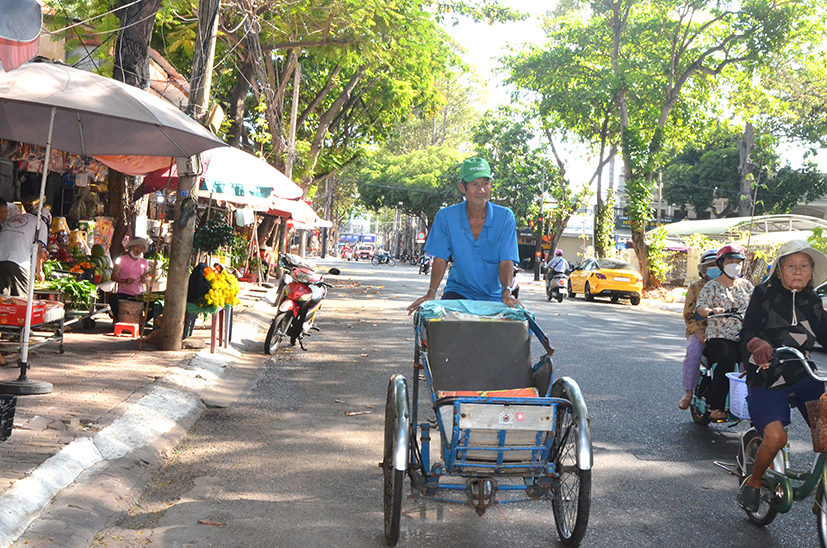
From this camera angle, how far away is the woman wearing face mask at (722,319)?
6.68 m

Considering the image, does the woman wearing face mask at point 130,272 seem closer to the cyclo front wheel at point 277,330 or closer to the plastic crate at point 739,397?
the cyclo front wheel at point 277,330

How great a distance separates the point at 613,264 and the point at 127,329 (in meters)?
18.0

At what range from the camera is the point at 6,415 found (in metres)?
4.79

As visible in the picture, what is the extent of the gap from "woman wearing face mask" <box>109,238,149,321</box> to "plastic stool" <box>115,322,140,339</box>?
15.0 inches

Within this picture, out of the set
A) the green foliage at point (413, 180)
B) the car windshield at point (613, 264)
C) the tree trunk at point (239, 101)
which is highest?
the green foliage at point (413, 180)

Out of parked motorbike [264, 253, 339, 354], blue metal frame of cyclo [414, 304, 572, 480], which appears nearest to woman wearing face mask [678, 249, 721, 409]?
blue metal frame of cyclo [414, 304, 572, 480]

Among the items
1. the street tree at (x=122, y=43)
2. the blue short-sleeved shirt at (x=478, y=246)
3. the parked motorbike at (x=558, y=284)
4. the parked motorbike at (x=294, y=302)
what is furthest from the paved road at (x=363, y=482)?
the parked motorbike at (x=558, y=284)

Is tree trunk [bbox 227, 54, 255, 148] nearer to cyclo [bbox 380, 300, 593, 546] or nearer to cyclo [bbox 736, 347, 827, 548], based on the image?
cyclo [bbox 380, 300, 593, 546]

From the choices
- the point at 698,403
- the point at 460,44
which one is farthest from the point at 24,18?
the point at 460,44

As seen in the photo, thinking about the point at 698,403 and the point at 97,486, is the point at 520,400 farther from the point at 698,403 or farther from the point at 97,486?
the point at 698,403

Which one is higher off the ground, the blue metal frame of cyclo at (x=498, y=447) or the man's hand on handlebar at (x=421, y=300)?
the man's hand on handlebar at (x=421, y=300)

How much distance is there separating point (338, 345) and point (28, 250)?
15.0ft

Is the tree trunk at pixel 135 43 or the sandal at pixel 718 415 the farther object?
the tree trunk at pixel 135 43

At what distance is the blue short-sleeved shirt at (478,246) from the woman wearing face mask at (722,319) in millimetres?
2391
